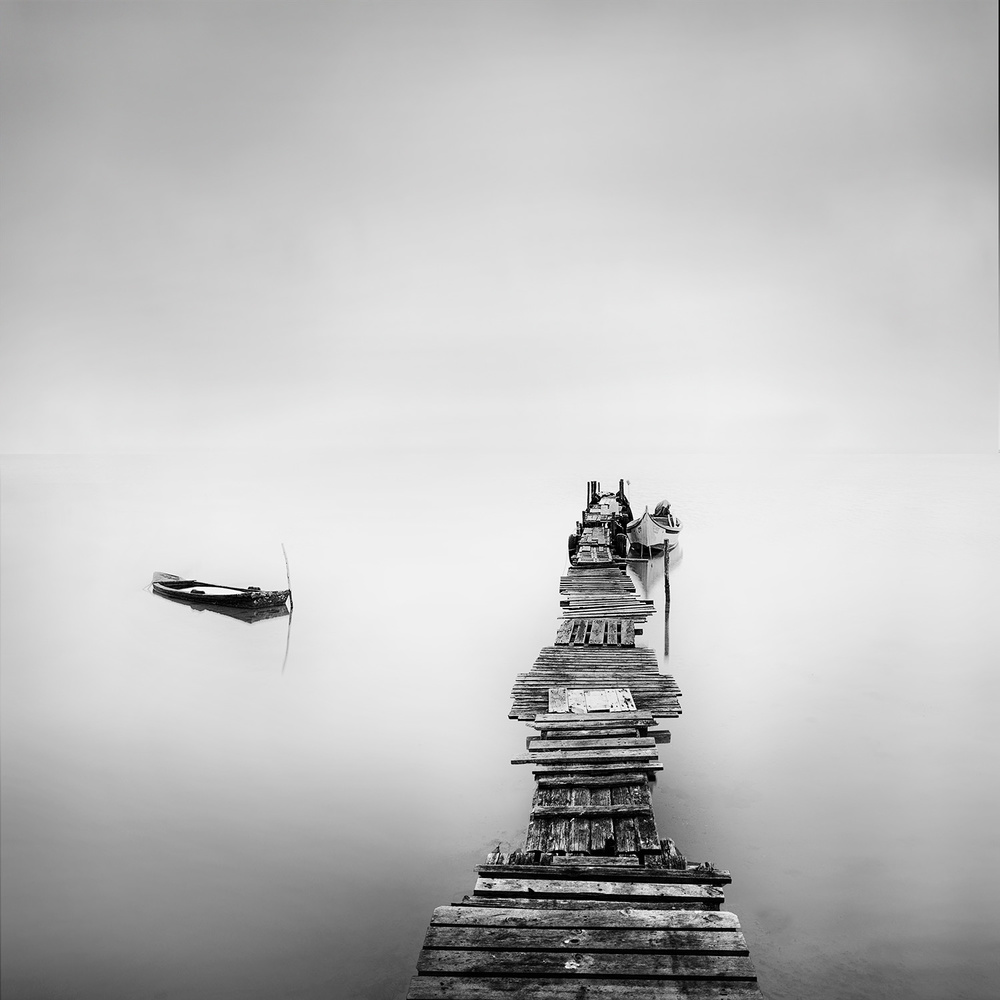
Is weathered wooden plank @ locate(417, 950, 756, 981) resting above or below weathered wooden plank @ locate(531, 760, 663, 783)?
below

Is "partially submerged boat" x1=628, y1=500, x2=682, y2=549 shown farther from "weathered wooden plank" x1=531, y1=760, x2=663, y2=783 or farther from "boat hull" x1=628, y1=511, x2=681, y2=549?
"weathered wooden plank" x1=531, y1=760, x2=663, y2=783

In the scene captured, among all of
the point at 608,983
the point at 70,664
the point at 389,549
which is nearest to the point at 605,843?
the point at 608,983

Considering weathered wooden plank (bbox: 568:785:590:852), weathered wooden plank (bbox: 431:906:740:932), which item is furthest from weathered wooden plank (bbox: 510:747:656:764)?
weathered wooden plank (bbox: 431:906:740:932)

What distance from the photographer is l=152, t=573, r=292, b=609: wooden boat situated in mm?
23641

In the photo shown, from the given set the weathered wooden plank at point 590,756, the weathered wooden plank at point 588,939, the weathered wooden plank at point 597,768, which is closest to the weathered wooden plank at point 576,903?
the weathered wooden plank at point 588,939

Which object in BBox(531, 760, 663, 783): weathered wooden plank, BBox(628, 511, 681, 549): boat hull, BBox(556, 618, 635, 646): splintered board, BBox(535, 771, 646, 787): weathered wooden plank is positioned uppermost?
BBox(628, 511, 681, 549): boat hull

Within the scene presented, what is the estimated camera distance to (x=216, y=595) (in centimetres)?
2478

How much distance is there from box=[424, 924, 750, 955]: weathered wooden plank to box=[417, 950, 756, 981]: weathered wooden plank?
52 millimetres

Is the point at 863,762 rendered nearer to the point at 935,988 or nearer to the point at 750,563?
the point at 935,988

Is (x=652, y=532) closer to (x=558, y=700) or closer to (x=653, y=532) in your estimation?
(x=653, y=532)

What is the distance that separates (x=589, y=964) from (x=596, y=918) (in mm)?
569

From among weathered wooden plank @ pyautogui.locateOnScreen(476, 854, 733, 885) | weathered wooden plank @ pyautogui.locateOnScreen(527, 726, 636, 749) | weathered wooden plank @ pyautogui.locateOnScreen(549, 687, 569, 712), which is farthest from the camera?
weathered wooden plank @ pyautogui.locateOnScreen(549, 687, 569, 712)

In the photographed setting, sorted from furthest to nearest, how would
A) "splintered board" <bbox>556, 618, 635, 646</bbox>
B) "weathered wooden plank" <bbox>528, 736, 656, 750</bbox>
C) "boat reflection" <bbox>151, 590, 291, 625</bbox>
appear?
"boat reflection" <bbox>151, 590, 291, 625</bbox> → "splintered board" <bbox>556, 618, 635, 646</bbox> → "weathered wooden plank" <bbox>528, 736, 656, 750</bbox>

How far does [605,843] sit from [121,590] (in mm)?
27342
